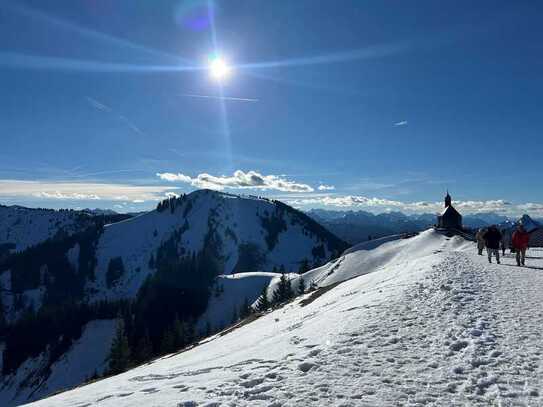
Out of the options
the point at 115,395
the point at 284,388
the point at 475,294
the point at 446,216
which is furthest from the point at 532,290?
the point at 446,216

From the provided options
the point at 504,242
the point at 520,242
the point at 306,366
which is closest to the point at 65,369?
the point at 504,242

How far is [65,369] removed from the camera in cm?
13250

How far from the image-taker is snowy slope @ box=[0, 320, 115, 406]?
12588 cm

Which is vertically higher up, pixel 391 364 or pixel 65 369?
pixel 391 364

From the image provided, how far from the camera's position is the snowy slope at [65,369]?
125875 millimetres

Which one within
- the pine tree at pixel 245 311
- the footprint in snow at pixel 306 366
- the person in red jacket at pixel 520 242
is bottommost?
the pine tree at pixel 245 311

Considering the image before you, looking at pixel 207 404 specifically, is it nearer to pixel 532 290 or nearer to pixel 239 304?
pixel 532 290

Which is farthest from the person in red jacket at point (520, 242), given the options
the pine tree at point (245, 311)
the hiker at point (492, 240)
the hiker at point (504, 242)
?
the pine tree at point (245, 311)

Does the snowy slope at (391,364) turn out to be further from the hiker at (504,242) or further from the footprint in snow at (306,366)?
the hiker at (504,242)

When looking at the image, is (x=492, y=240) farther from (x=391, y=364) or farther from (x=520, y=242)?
(x=391, y=364)

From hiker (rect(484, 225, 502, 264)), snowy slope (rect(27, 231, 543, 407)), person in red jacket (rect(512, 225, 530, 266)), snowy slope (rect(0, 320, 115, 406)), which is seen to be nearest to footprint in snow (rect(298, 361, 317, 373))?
snowy slope (rect(27, 231, 543, 407))

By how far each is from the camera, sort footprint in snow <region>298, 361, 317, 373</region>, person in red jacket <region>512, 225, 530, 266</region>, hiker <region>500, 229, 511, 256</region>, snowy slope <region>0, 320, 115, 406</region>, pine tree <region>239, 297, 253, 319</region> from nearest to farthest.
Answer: footprint in snow <region>298, 361, 317, 373</region>
person in red jacket <region>512, 225, 530, 266</region>
hiker <region>500, 229, 511, 256</region>
pine tree <region>239, 297, 253, 319</region>
snowy slope <region>0, 320, 115, 406</region>

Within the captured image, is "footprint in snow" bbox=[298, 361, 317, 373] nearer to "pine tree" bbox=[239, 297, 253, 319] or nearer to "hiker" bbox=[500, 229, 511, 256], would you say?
"hiker" bbox=[500, 229, 511, 256]

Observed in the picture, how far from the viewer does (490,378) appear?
9828mm
